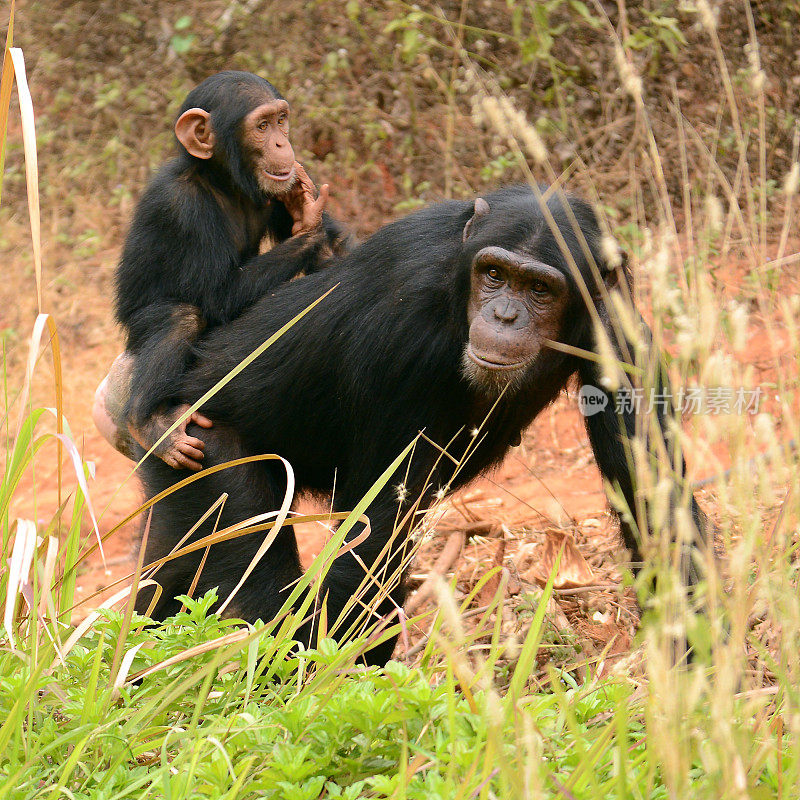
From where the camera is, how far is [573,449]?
6984 mm

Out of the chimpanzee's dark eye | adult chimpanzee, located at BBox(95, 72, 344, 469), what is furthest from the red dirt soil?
the chimpanzee's dark eye

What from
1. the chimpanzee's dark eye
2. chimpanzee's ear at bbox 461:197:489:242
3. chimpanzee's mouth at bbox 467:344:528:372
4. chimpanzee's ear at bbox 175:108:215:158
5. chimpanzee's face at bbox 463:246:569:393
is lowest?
chimpanzee's mouth at bbox 467:344:528:372

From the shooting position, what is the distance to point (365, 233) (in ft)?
28.3

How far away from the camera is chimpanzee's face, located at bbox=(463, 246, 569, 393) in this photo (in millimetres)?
3295

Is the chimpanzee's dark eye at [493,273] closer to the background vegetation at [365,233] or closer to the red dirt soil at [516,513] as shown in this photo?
the background vegetation at [365,233]

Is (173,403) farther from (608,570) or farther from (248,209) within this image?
(608,570)

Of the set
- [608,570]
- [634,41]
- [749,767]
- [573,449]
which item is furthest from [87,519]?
[749,767]

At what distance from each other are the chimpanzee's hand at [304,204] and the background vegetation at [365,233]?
0.79m

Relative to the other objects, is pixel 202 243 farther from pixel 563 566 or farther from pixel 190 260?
pixel 563 566

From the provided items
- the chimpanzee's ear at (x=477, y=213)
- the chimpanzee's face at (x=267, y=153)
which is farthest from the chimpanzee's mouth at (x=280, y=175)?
the chimpanzee's ear at (x=477, y=213)

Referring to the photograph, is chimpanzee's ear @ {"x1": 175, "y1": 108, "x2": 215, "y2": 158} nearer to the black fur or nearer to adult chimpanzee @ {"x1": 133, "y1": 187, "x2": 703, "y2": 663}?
the black fur

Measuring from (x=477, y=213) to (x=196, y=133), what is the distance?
148 centimetres

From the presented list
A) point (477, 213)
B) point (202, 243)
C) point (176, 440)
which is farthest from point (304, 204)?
point (176, 440)

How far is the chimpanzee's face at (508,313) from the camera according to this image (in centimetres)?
329
